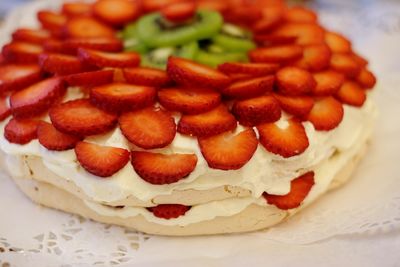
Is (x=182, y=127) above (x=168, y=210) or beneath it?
above

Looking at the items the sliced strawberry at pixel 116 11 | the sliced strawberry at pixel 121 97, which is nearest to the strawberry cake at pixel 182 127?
the sliced strawberry at pixel 121 97

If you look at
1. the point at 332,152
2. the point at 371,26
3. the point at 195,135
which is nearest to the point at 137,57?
the point at 195,135

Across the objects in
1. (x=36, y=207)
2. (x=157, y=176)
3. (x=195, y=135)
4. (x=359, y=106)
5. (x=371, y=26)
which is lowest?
(x=36, y=207)

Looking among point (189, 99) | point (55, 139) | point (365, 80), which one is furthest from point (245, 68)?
point (55, 139)

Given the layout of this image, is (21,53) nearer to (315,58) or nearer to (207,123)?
(207,123)

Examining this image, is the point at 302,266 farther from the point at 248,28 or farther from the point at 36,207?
the point at 248,28

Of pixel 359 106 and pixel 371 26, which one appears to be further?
pixel 371 26

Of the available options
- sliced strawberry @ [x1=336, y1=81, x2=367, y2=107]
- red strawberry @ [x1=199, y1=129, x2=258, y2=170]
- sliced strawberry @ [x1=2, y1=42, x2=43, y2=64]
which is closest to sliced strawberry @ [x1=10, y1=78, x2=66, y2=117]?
sliced strawberry @ [x1=2, y1=42, x2=43, y2=64]
